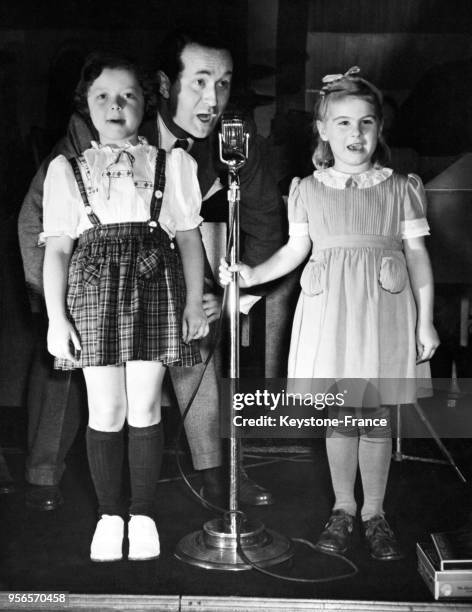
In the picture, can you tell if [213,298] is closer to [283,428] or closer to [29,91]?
[283,428]

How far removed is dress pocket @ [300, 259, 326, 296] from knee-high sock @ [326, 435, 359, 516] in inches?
20.1

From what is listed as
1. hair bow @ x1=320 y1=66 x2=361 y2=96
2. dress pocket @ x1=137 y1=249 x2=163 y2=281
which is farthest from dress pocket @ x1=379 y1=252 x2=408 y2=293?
dress pocket @ x1=137 y1=249 x2=163 y2=281

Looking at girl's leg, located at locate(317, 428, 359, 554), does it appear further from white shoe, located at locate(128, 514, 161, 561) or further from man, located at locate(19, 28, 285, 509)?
white shoe, located at locate(128, 514, 161, 561)

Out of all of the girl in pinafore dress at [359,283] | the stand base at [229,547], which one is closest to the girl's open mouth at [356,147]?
the girl in pinafore dress at [359,283]

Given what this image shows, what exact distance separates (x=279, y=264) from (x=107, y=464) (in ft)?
2.95

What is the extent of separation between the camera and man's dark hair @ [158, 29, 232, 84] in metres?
2.69

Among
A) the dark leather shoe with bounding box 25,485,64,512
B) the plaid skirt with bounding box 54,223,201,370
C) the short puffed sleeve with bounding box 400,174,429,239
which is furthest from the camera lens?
the dark leather shoe with bounding box 25,485,64,512

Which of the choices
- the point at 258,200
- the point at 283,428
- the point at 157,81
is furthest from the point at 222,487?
the point at 157,81

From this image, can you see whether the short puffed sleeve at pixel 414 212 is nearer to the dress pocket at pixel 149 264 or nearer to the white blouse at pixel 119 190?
the white blouse at pixel 119 190

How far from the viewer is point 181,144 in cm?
274

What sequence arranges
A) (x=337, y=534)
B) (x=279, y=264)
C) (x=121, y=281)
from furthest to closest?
(x=279, y=264) → (x=337, y=534) → (x=121, y=281)

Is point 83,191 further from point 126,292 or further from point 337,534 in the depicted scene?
point 337,534

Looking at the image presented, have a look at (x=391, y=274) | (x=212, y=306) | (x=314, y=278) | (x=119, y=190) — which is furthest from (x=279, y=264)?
(x=119, y=190)

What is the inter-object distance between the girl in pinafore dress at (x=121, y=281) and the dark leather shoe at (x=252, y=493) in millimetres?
340
